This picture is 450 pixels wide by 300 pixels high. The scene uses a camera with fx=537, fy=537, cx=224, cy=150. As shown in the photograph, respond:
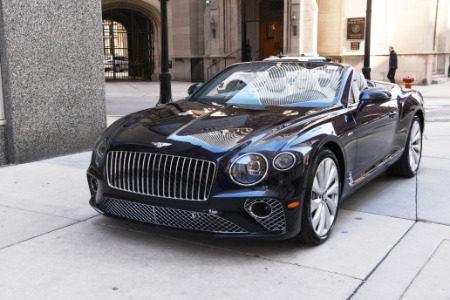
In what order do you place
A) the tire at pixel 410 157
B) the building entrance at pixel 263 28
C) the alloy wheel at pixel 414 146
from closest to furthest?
the tire at pixel 410 157 < the alloy wheel at pixel 414 146 < the building entrance at pixel 263 28

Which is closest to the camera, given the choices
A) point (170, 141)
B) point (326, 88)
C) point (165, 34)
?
point (170, 141)

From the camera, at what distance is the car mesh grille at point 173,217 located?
158 inches

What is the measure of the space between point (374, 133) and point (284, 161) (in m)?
1.94

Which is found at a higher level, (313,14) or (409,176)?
(313,14)

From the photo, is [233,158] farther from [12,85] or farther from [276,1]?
[276,1]

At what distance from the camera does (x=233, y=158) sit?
157 inches

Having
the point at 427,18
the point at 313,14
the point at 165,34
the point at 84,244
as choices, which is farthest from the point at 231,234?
the point at 427,18

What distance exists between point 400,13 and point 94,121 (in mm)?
21681

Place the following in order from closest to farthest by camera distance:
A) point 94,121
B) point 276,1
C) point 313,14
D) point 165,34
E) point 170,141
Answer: point 170,141, point 94,121, point 165,34, point 313,14, point 276,1

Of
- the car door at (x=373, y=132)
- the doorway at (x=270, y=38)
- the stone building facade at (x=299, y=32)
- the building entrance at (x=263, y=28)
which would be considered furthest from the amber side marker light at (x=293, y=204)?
the doorway at (x=270, y=38)

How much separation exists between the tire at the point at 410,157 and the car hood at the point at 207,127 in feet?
Result: 7.47

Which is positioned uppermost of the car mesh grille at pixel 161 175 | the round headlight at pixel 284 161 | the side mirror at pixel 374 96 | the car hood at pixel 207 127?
the side mirror at pixel 374 96

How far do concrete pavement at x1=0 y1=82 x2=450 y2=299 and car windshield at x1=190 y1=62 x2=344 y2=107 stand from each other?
1259 mm

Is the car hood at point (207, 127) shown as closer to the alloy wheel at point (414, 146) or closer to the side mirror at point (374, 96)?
the side mirror at point (374, 96)
